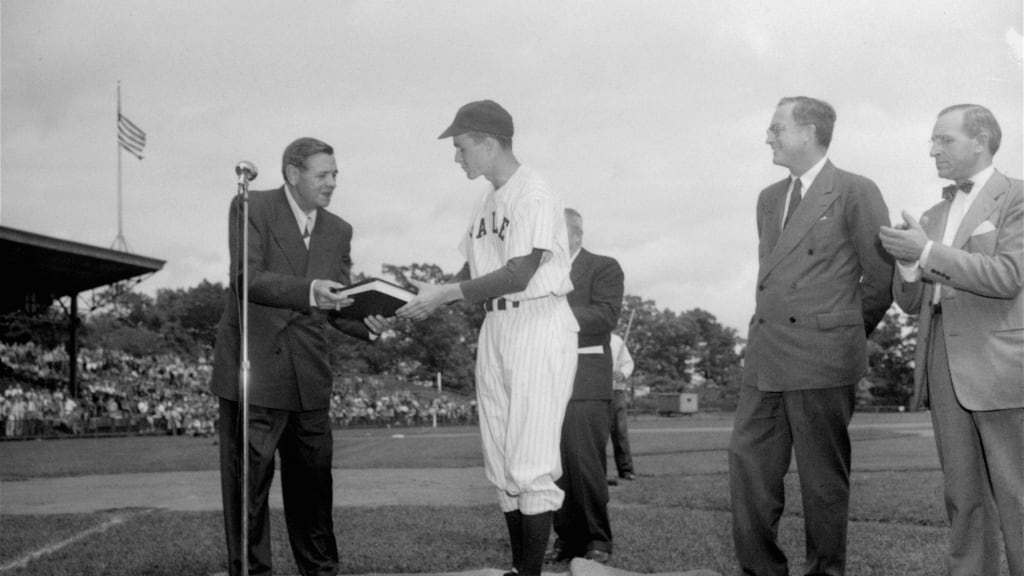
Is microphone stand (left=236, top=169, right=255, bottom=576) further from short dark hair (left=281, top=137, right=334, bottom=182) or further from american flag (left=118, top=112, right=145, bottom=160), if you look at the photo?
american flag (left=118, top=112, right=145, bottom=160)

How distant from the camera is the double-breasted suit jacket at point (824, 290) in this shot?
15.7 ft

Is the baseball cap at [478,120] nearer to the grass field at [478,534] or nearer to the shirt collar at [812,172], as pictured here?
the shirt collar at [812,172]

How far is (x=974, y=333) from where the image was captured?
178 inches

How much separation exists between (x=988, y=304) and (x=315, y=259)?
11.2 feet

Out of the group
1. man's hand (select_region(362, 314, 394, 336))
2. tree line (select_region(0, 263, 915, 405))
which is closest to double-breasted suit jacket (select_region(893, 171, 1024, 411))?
man's hand (select_region(362, 314, 394, 336))

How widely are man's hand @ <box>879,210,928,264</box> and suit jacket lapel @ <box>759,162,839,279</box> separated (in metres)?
0.49

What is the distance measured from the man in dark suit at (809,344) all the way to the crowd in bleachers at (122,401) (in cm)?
2762

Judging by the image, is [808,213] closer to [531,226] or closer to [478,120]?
[531,226]

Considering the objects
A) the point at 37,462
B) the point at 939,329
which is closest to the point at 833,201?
the point at 939,329

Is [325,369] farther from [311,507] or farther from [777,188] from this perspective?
[777,188]

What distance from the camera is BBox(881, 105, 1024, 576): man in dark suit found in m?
4.34

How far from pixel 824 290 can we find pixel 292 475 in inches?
116

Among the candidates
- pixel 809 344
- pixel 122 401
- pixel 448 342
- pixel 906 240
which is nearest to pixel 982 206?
pixel 906 240

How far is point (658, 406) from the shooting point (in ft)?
196
